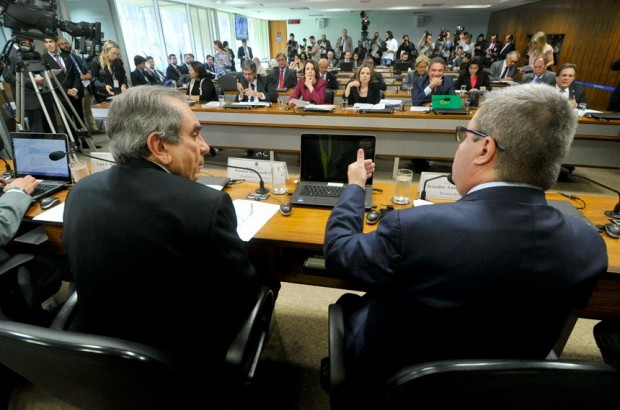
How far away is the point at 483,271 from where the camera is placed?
2.00ft

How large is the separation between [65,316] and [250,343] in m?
0.60

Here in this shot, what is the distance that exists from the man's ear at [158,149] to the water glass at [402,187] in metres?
1.01

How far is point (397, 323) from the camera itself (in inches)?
29.5

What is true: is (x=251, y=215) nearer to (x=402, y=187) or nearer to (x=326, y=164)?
(x=326, y=164)

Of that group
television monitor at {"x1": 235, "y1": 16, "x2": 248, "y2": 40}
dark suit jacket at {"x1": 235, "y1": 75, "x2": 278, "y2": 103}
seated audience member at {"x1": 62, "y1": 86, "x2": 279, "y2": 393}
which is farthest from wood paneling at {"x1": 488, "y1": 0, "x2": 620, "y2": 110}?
television monitor at {"x1": 235, "y1": 16, "x2": 248, "y2": 40}

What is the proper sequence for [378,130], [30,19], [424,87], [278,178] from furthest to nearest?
[424,87], [378,130], [30,19], [278,178]

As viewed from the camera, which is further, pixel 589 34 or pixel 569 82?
pixel 589 34

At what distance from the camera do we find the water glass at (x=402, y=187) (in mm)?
1477

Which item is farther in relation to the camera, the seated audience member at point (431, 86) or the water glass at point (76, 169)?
the seated audience member at point (431, 86)

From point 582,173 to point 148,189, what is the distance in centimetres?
477

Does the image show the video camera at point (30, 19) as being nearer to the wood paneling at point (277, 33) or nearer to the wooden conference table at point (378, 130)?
the wooden conference table at point (378, 130)

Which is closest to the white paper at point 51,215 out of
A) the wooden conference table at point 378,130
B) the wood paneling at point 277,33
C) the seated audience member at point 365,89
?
the wooden conference table at point 378,130

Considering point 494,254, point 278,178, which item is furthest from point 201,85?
point 494,254

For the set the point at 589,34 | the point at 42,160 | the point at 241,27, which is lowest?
the point at 42,160
